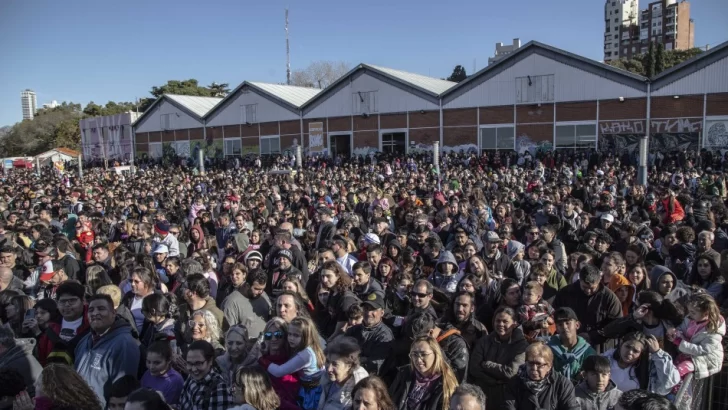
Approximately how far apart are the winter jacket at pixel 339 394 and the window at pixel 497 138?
1060 inches

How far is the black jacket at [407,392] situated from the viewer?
352 cm

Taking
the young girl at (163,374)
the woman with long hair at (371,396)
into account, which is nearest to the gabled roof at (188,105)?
the young girl at (163,374)

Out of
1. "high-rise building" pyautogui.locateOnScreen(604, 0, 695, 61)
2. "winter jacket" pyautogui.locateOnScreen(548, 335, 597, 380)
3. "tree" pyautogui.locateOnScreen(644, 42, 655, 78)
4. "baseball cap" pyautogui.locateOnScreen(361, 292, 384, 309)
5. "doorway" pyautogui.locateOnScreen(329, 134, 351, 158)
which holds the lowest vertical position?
"winter jacket" pyautogui.locateOnScreen(548, 335, 597, 380)

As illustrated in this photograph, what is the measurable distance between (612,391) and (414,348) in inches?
54.9

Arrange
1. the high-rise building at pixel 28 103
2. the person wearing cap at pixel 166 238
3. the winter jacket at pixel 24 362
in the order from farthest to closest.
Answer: the high-rise building at pixel 28 103
the person wearing cap at pixel 166 238
the winter jacket at pixel 24 362

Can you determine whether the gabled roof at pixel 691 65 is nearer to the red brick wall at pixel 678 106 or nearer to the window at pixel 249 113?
the red brick wall at pixel 678 106

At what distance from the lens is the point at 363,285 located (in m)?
5.66

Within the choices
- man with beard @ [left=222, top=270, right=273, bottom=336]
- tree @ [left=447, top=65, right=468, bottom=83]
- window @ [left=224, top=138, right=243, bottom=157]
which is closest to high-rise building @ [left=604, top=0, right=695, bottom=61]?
tree @ [left=447, top=65, right=468, bottom=83]

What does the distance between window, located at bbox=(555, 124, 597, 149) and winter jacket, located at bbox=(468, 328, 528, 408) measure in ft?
81.8

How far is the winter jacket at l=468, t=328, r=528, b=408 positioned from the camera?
4.02m

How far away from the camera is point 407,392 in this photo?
3.63m

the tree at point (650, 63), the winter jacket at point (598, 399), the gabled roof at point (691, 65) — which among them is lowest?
the winter jacket at point (598, 399)

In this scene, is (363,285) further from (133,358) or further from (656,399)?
(656,399)

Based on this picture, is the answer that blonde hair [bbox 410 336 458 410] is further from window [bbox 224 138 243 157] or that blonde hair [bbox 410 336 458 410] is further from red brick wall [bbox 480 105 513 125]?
window [bbox 224 138 243 157]
